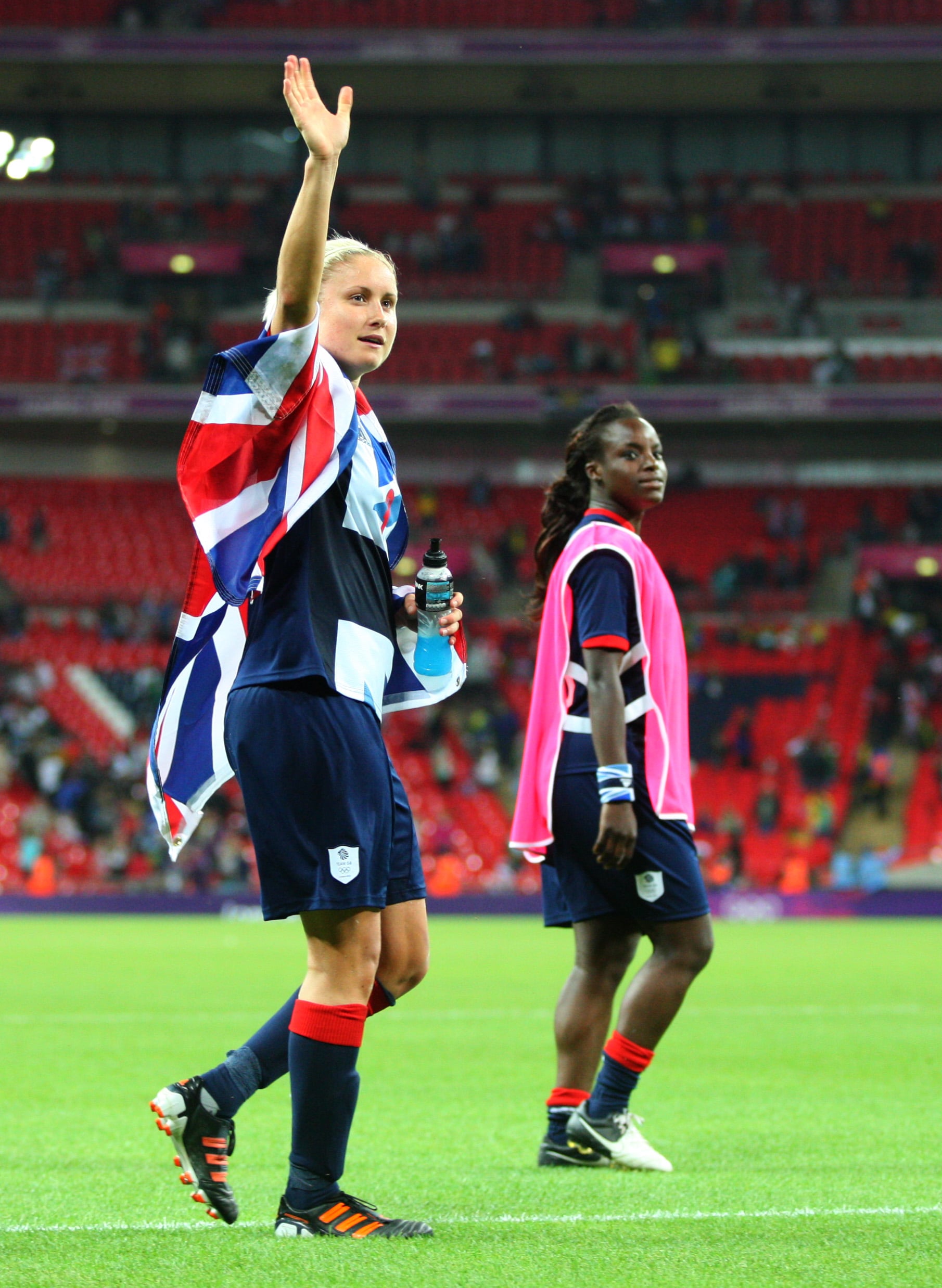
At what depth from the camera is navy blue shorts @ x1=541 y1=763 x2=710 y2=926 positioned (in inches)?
204

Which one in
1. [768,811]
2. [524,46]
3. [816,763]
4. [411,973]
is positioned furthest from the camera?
[524,46]

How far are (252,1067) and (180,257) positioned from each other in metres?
35.4

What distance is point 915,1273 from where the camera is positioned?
3412 millimetres

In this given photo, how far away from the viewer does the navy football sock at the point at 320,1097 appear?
3.88m

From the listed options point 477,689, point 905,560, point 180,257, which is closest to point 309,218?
point 477,689

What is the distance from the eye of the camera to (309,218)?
3.68 metres

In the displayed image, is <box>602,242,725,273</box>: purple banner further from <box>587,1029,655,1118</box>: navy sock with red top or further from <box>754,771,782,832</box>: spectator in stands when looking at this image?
<box>587,1029,655,1118</box>: navy sock with red top

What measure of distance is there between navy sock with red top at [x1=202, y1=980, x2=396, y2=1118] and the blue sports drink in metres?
0.80

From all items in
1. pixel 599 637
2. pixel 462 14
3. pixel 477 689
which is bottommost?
pixel 599 637

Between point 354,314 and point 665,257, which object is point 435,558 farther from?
point 665,257

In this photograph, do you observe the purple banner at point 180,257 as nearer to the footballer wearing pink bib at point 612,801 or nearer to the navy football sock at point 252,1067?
the footballer wearing pink bib at point 612,801

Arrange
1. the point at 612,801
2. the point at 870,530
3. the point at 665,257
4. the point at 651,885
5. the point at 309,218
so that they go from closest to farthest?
the point at 309,218
the point at 612,801
the point at 651,885
the point at 870,530
the point at 665,257

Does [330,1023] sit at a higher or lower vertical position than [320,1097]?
higher

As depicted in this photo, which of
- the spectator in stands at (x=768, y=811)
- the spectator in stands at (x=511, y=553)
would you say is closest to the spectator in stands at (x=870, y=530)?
the spectator in stands at (x=511, y=553)
